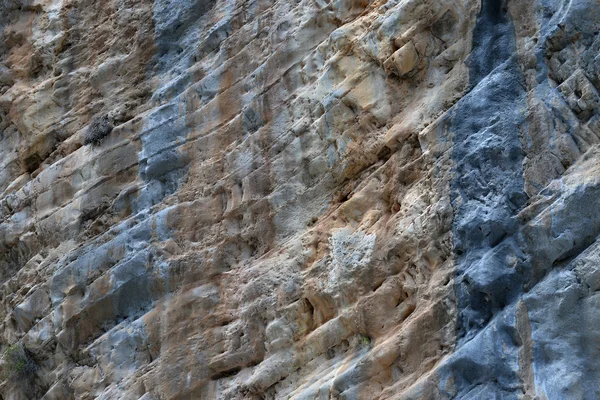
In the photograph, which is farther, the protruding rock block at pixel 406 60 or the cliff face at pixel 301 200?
the protruding rock block at pixel 406 60

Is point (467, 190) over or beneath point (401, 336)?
over

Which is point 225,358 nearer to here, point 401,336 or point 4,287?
point 401,336

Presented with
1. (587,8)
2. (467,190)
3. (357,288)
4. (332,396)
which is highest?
(587,8)

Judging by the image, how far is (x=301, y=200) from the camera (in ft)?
28.8

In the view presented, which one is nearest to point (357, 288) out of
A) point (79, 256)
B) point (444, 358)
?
point (444, 358)

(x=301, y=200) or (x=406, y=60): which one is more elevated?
(x=406, y=60)

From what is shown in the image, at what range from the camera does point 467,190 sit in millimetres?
7141

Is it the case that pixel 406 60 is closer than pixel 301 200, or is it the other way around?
pixel 406 60

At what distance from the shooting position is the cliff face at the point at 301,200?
6715 millimetres

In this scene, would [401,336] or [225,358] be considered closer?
[401,336]

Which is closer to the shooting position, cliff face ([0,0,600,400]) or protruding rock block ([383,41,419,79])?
cliff face ([0,0,600,400])

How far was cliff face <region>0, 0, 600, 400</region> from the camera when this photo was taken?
6715mm

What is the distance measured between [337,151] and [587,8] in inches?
108

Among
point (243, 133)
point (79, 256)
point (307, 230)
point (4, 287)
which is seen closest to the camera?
point (307, 230)
